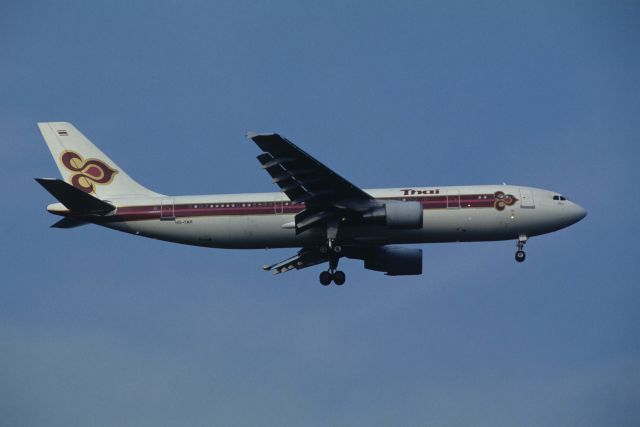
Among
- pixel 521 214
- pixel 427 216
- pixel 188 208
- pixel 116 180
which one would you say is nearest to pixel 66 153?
pixel 116 180

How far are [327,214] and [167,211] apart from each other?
957 cm

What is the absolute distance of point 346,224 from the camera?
6381 centimetres

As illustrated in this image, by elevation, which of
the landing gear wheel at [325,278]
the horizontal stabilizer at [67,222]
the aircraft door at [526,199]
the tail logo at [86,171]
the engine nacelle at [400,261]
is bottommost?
the landing gear wheel at [325,278]

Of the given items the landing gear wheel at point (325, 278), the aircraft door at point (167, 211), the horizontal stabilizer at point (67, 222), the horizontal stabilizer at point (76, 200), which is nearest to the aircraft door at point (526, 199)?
the landing gear wheel at point (325, 278)

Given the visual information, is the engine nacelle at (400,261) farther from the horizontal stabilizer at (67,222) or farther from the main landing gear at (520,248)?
the horizontal stabilizer at (67,222)

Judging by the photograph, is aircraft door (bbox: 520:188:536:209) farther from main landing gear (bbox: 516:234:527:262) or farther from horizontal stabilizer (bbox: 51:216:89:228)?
horizontal stabilizer (bbox: 51:216:89:228)

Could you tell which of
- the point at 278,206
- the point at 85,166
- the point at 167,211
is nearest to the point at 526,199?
the point at 278,206

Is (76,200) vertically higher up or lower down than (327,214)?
higher up

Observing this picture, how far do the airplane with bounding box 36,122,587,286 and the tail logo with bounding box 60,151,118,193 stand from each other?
2.34m

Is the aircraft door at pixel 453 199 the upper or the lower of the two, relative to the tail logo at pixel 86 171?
lower

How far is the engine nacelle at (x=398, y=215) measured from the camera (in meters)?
61.4

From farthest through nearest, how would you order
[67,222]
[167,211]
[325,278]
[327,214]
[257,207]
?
[325,278] < [167,211] < [67,222] < [257,207] < [327,214]

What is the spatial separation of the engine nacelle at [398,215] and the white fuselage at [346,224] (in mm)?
1154

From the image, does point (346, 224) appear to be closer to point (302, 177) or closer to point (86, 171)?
point (302, 177)
